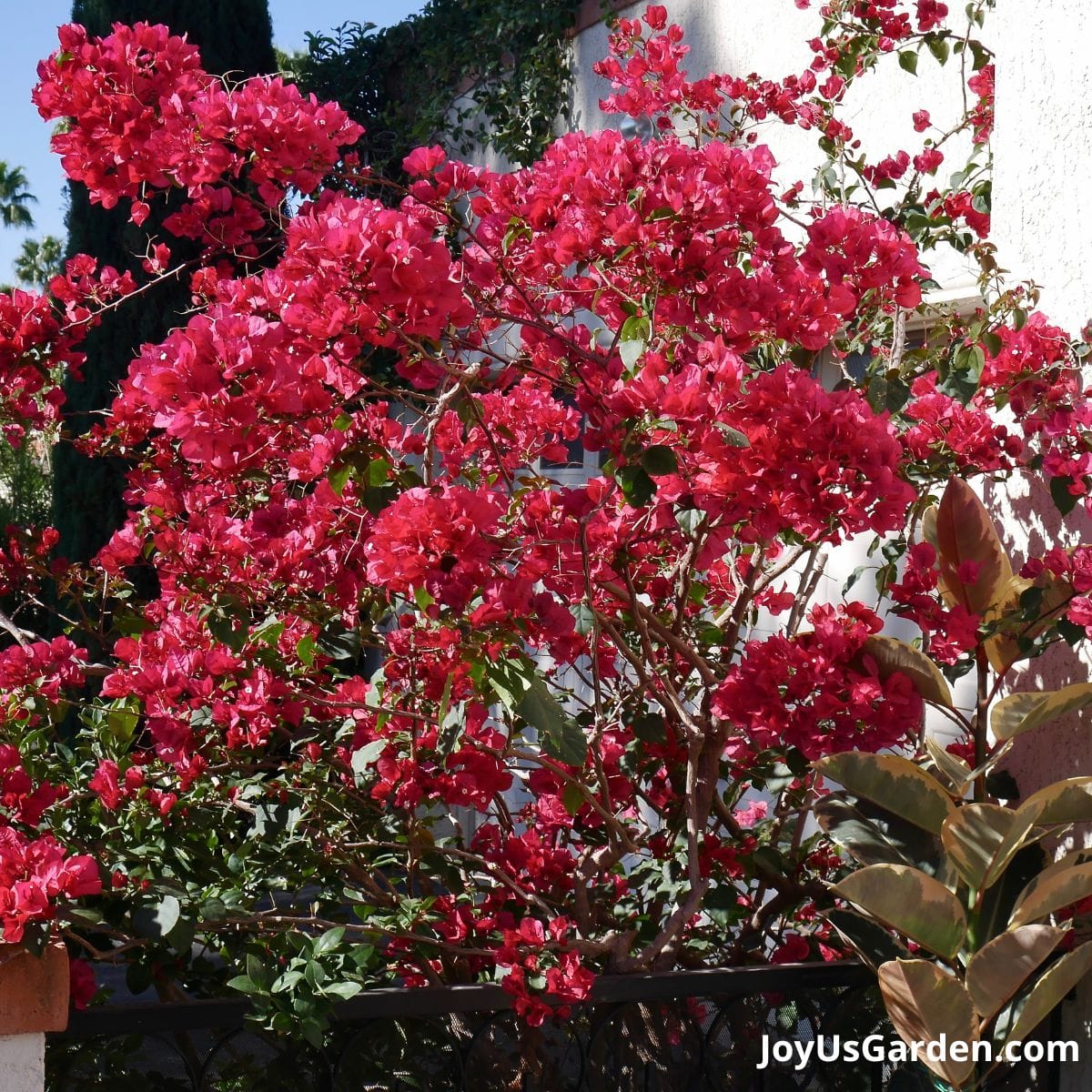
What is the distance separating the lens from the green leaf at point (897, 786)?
2090 millimetres

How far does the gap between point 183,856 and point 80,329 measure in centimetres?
105

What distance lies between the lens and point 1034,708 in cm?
214

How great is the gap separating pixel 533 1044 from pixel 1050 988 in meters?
0.89

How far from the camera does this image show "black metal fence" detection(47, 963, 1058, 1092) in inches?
78.9

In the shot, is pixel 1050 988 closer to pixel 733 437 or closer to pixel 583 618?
pixel 583 618

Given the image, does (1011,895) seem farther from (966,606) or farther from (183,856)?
(183,856)

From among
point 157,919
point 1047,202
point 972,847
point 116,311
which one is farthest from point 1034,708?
point 116,311

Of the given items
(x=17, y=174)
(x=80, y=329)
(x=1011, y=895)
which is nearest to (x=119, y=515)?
(x=80, y=329)

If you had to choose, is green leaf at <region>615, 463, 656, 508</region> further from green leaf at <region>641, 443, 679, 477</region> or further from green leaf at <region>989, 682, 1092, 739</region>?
green leaf at <region>989, 682, 1092, 739</region>

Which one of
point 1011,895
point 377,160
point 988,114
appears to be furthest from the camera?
point 377,160

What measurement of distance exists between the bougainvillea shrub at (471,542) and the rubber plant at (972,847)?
37 mm

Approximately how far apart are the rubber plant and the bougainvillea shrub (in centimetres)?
4

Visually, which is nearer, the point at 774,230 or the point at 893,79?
the point at 774,230

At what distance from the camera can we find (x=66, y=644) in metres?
2.38
